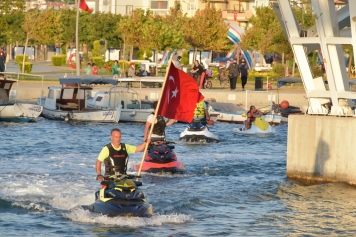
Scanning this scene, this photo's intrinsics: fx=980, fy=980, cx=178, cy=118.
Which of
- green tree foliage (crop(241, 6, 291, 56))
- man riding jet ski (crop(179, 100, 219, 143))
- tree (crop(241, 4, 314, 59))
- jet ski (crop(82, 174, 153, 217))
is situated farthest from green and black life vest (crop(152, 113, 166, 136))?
green tree foliage (crop(241, 6, 291, 56))

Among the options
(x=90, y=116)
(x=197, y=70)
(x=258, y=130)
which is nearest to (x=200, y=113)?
(x=258, y=130)

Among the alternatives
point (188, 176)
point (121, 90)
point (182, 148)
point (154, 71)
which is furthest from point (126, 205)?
point (154, 71)

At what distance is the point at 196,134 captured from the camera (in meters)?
31.0

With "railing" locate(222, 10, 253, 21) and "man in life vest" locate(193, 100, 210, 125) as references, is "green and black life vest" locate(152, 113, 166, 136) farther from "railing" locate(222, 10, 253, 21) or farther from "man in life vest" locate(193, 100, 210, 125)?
"railing" locate(222, 10, 253, 21)

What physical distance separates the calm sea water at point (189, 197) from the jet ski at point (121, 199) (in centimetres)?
13

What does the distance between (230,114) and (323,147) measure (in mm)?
20238

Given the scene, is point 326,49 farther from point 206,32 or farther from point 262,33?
point 262,33

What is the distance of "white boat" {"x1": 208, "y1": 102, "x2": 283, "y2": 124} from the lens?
130 ft

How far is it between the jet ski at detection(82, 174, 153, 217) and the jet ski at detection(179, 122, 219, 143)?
14362 millimetres

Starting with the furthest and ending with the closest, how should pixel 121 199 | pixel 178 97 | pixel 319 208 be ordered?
pixel 319 208 → pixel 178 97 → pixel 121 199

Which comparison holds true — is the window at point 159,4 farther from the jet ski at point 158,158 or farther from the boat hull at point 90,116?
the jet ski at point 158,158

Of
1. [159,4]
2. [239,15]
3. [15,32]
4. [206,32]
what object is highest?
[159,4]

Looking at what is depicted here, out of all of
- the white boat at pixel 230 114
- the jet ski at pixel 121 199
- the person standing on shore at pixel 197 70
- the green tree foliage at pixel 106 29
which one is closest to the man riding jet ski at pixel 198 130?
the white boat at pixel 230 114

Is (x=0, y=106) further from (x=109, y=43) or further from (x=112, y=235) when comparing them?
(x=109, y=43)
